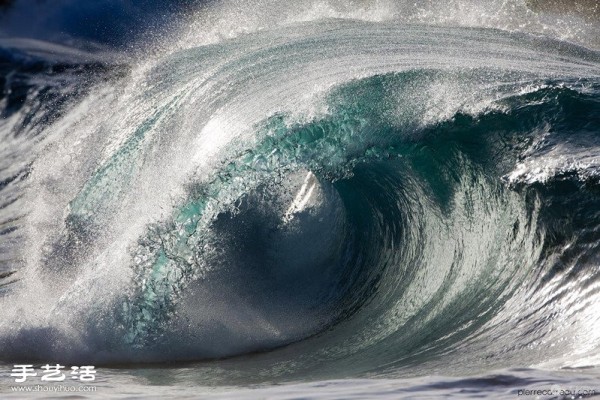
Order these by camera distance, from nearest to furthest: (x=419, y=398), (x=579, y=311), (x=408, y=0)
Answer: (x=419, y=398)
(x=579, y=311)
(x=408, y=0)

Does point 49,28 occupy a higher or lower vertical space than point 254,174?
higher

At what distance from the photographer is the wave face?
5.55 meters

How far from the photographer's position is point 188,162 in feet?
22.6

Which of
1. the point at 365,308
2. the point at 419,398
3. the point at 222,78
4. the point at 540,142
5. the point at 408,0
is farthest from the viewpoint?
the point at 408,0

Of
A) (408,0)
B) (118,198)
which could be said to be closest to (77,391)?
(118,198)

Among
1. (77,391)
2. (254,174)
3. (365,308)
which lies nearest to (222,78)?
(254,174)

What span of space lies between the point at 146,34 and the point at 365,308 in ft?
30.9

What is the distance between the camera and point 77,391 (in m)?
4.46

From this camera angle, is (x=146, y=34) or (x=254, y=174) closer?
(x=254, y=174)

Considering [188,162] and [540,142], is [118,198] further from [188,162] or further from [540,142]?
[540,142]

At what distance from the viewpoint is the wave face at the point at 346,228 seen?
5.55 m

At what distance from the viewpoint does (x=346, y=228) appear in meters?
7.43

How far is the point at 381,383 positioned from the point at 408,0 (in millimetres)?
7889

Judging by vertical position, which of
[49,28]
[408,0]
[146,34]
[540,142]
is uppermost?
[49,28]
